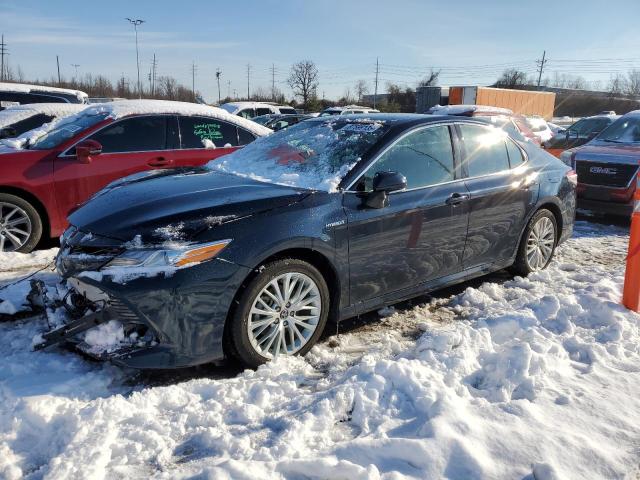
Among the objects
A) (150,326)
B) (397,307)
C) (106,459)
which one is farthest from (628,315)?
(106,459)

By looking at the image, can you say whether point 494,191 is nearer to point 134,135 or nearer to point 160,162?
point 160,162

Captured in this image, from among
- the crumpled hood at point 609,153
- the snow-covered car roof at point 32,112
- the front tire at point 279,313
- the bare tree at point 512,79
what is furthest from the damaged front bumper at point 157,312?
the bare tree at point 512,79

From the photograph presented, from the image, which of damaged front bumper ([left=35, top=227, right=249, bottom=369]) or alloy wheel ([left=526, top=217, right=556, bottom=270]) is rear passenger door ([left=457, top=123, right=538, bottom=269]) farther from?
damaged front bumper ([left=35, top=227, right=249, bottom=369])

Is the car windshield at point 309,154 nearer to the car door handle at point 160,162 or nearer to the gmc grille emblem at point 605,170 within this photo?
the car door handle at point 160,162

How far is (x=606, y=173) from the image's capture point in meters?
8.08

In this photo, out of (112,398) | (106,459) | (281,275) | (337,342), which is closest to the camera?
(106,459)

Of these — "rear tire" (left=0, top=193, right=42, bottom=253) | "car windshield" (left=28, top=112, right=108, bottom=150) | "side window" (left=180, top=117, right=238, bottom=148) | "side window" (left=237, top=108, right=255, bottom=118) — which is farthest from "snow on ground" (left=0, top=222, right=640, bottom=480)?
"side window" (left=237, top=108, right=255, bottom=118)

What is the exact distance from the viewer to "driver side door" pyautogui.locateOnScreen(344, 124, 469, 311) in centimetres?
365

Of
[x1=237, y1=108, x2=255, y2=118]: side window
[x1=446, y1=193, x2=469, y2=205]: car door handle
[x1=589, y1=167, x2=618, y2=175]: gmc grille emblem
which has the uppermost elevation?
[x1=237, y1=108, x2=255, y2=118]: side window

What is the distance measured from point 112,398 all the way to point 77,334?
1.64 feet

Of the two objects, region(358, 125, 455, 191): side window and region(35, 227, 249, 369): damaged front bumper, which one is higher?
region(358, 125, 455, 191): side window

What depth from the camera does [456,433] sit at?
249 centimetres

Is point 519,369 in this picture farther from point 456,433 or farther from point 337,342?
point 337,342

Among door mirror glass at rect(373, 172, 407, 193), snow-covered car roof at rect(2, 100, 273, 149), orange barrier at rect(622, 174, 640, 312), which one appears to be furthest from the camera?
snow-covered car roof at rect(2, 100, 273, 149)
